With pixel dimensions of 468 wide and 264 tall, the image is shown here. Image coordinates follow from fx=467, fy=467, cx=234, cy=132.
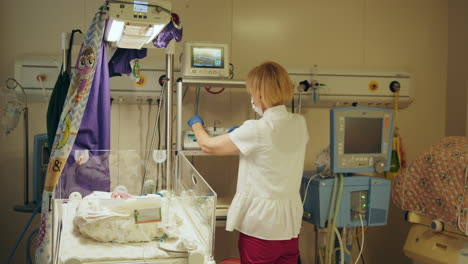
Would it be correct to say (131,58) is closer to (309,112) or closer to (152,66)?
(152,66)

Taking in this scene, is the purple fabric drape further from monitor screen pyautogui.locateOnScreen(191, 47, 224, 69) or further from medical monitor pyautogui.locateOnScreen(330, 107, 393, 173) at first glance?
medical monitor pyautogui.locateOnScreen(330, 107, 393, 173)

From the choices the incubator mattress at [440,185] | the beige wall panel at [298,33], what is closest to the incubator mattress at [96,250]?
the incubator mattress at [440,185]

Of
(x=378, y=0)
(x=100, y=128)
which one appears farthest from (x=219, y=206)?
(x=378, y=0)

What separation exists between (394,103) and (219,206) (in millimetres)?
1742

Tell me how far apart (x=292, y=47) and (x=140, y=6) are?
204 cm

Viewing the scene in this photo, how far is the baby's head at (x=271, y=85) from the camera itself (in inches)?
89.3

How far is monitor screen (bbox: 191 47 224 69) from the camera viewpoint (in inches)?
118

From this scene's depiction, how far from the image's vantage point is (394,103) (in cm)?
379

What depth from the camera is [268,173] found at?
2219 millimetres

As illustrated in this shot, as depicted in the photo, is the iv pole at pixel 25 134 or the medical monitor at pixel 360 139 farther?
the iv pole at pixel 25 134

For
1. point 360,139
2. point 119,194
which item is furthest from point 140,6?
point 360,139

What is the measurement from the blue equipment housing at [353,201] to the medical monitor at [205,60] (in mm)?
928

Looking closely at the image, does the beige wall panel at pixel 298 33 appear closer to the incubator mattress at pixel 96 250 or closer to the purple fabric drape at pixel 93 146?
the purple fabric drape at pixel 93 146

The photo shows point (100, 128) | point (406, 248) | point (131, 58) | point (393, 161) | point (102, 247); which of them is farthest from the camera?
point (393, 161)
